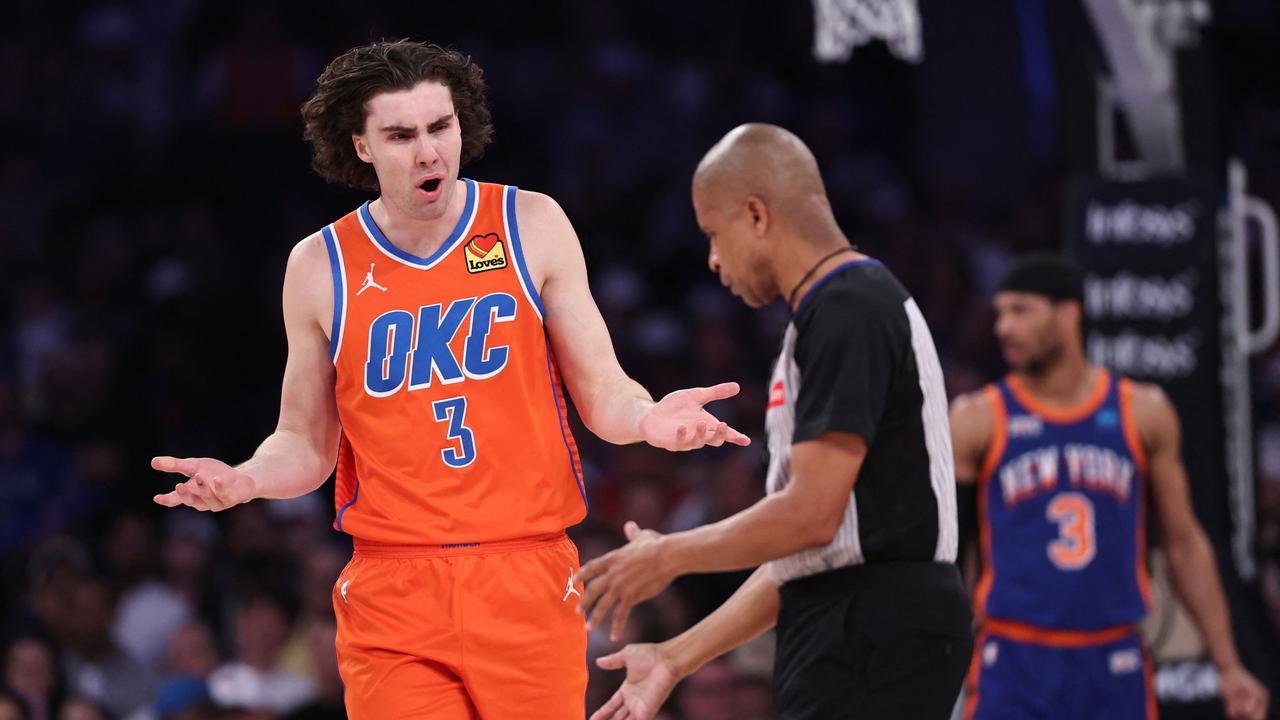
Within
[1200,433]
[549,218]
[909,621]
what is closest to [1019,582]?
[1200,433]

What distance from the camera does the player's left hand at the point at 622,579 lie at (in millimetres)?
3477

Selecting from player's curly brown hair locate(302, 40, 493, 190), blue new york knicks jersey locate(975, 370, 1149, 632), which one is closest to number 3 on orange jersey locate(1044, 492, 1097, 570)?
blue new york knicks jersey locate(975, 370, 1149, 632)

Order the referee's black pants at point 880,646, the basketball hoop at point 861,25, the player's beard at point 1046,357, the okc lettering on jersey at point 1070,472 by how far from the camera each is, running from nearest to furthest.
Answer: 1. the referee's black pants at point 880,646
2. the okc lettering on jersey at point 1070,472
3. the player's beard at point 1046,357
4. the basketball hoop at point 861,25

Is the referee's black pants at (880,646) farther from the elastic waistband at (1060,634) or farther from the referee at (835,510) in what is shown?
the elastic waistband at (1060,634)

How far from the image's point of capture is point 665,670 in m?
3.93

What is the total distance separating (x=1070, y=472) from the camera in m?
6.16

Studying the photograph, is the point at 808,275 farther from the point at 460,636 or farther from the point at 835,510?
the point at 460,636

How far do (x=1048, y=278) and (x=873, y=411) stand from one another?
291 cm

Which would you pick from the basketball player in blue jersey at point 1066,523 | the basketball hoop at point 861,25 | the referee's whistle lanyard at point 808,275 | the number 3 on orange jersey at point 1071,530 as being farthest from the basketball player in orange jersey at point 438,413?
the basketball hoop at point 861,25

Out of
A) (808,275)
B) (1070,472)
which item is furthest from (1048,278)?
(808,275)

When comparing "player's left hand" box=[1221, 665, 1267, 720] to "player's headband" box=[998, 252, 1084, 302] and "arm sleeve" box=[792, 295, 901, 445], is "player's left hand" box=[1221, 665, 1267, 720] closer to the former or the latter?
"player's headband" box=[998, 252, 1084, 302]

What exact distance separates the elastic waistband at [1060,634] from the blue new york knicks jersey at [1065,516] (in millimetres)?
23

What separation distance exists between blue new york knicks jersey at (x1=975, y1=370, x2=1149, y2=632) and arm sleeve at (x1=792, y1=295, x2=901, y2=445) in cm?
249

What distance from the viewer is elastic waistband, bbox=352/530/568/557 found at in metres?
3.77
